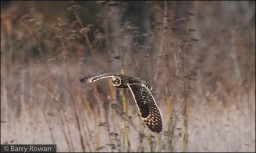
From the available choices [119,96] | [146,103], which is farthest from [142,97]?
[119,96]

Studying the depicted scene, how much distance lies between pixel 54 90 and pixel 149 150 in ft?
3.21

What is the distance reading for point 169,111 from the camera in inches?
236

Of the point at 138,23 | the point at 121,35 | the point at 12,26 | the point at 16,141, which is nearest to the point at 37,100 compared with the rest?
the point at 16,141

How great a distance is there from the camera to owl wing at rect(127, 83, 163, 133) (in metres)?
3.77

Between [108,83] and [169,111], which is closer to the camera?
[169,111]

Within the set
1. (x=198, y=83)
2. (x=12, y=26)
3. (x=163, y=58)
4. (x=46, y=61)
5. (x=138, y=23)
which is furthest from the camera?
(x=138, y=23)

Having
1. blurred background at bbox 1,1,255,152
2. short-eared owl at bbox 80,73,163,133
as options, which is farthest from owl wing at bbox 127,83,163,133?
blurred background at bbox 1,1,255,152

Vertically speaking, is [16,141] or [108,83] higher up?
[108,83]

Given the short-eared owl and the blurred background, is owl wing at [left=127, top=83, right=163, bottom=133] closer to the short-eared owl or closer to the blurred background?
the short-eared owl

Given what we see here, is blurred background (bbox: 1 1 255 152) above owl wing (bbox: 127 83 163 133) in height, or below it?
below

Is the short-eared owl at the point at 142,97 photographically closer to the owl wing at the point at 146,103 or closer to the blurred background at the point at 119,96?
the owl wing at the point at 146,103

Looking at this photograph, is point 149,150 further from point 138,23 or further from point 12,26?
point 138,23

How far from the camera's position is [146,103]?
3.78m

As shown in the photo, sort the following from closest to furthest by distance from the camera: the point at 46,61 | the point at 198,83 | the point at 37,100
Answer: the point at 46,61 < the point at 37,100 < the point at 198,83
